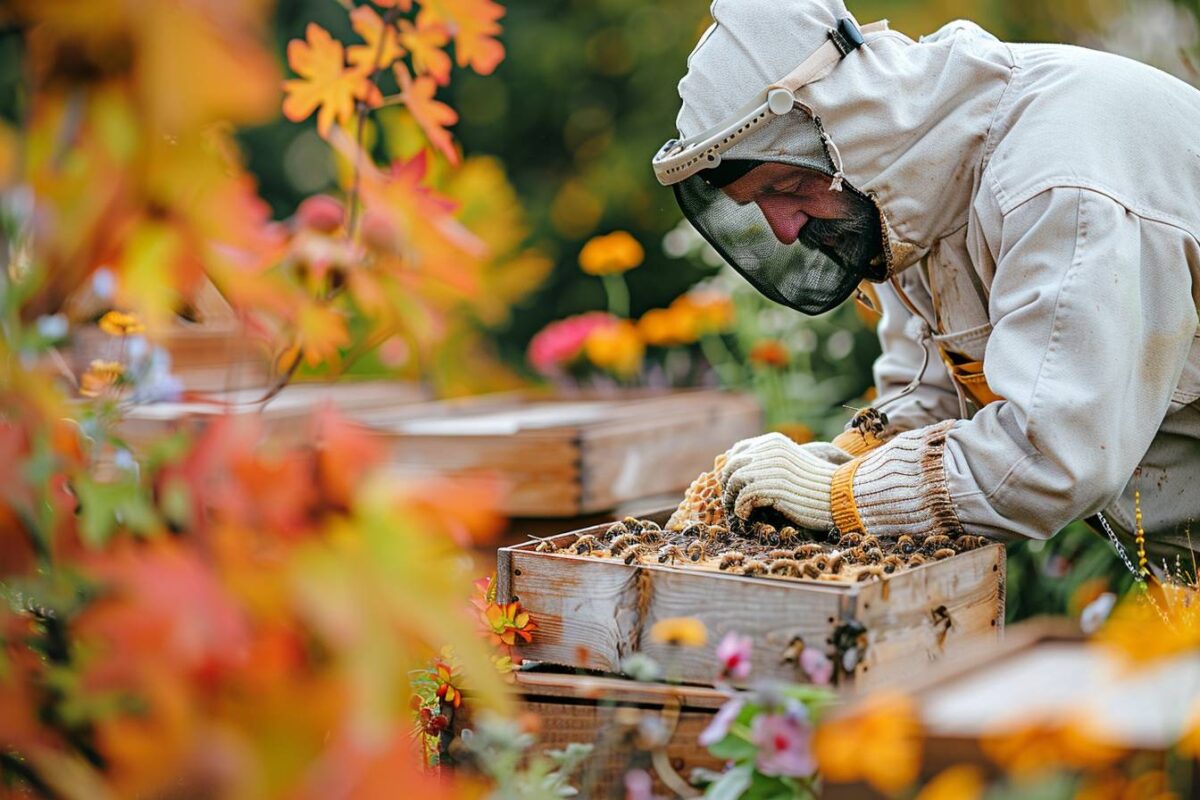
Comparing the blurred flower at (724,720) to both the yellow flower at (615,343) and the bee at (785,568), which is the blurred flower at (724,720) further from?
the yellow flower at (615,343)

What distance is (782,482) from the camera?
6.47 ft

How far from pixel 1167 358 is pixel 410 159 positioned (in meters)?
1.14

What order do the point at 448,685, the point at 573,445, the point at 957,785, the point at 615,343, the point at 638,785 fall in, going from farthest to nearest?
the point at 615,343 → the point at 573,445 → the point at 448,685 → the point at 638,785 → the point at 957,785

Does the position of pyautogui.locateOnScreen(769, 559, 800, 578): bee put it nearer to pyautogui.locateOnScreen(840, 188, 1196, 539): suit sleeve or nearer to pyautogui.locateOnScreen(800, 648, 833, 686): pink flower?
pyautogui.locateOnScreen(800, 648, 833, 686): pink flower

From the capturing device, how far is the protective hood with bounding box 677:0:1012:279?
2.00 meters

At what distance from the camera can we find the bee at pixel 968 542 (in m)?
1.86

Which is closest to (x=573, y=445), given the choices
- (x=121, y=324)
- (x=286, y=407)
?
(x=286, y=407)

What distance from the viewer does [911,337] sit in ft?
8.25

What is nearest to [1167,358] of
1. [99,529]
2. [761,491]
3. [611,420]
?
[761,491]

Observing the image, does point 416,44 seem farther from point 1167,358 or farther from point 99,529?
point 1167,358

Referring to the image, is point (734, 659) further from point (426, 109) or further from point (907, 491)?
point (426, 109)

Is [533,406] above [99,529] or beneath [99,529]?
beneath

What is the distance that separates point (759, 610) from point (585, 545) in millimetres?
357

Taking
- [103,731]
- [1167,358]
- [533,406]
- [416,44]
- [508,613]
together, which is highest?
[416,44]
